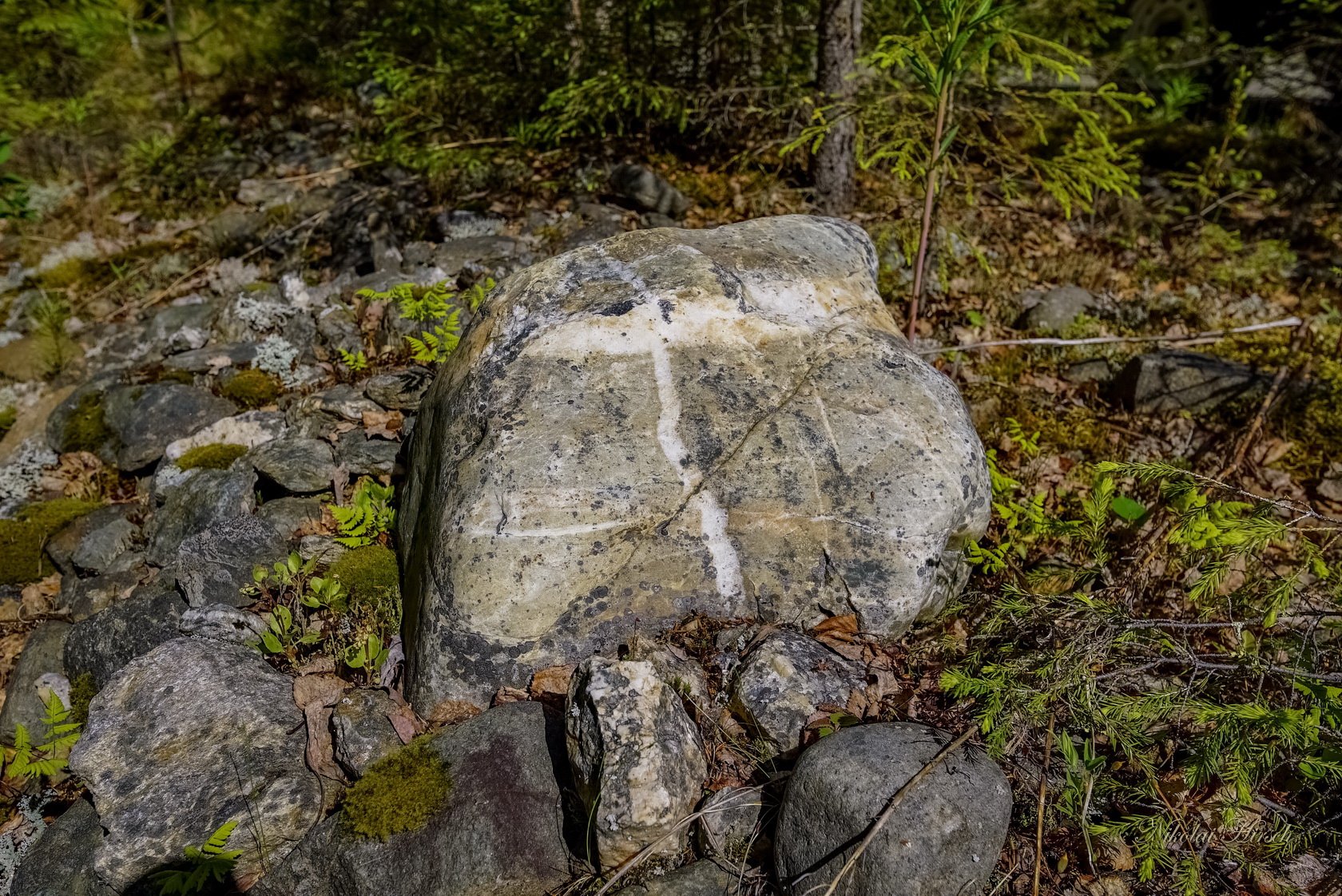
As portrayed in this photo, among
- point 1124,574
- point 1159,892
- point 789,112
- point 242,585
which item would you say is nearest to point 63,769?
point 242,585

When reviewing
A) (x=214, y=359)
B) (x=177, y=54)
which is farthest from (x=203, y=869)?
(x=177, y=54)

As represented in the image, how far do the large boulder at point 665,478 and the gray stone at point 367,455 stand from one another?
77cm

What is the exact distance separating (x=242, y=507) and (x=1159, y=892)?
4.72 metres

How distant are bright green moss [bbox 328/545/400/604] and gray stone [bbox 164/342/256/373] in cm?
258

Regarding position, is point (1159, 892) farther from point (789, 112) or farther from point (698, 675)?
point (789, 112)

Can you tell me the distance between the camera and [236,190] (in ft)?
27.1

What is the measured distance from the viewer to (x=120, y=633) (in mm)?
4117

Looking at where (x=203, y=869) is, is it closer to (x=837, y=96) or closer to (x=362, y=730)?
(x=362, y=730)

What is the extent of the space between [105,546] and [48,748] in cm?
138

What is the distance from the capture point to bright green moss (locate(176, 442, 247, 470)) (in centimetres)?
505

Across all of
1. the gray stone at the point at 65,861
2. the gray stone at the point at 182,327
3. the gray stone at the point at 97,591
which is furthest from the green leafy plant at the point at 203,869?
the gray stone at the point at 182,327

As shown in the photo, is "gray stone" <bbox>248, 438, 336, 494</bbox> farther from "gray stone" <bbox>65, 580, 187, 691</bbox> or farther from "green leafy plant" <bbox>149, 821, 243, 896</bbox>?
"green leafy plant" <bbox>149, 821, 243, 896</bbox>

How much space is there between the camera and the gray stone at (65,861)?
3.33 m

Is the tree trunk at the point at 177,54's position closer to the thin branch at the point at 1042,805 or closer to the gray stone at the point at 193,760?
the gray stone at the point at 193,760
